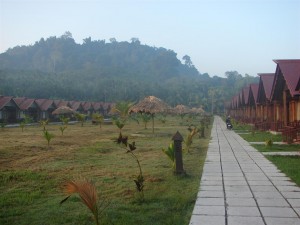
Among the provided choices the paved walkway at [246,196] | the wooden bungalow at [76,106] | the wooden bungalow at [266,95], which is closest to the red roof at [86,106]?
the wooden bungalow at [76,106]

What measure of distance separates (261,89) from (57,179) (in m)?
20.1

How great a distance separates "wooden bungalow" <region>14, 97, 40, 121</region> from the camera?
40.9 metres

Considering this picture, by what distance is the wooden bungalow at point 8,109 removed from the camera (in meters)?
36.6

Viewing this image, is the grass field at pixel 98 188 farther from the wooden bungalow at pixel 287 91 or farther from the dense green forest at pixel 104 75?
the dense green forest at pixel 104 75

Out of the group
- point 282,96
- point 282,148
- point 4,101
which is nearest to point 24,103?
point 4,101

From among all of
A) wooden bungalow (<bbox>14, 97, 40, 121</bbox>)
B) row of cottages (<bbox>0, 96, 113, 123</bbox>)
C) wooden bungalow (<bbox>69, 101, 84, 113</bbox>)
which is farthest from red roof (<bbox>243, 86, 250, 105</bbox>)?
wooden bungalow (<bbox>69, 101, 84, 113</bbox>)

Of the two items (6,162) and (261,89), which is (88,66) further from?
(6,162)

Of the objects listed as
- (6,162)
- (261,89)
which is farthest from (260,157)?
(261,89)

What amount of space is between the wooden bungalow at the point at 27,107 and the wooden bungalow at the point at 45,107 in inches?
28.5

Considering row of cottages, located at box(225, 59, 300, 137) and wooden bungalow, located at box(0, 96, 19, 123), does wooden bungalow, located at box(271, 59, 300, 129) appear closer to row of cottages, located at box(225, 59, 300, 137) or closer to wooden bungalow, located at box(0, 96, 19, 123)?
row of cottages, located at box(225, 59, 300, 137)

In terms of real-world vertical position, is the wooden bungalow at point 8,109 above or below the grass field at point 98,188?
above

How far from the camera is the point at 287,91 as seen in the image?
732 inches

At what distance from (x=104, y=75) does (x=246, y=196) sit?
368 feet

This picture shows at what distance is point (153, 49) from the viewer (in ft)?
623
